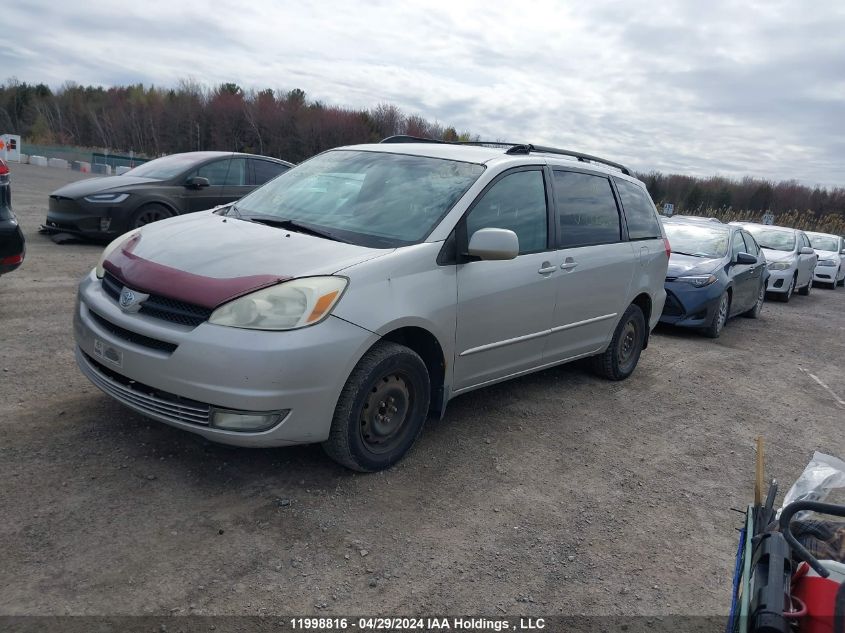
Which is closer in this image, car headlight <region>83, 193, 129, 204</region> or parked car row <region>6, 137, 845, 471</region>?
parked car row <region>6, 137, 845, 471</region>

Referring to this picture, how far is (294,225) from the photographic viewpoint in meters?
4.20

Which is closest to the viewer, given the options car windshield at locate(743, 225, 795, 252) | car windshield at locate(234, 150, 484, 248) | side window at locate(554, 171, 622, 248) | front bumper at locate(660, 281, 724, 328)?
car windshield at locate(234, 150, 484, 248)

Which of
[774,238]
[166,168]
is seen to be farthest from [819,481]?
[774,238]

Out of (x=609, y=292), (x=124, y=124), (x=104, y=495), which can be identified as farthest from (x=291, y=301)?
(x=124, y=124)

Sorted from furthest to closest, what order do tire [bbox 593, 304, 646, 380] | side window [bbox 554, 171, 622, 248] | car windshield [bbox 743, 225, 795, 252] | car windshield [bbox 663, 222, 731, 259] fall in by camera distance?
1. car windshield [bbox 743, 225, 795, 252]
2. car windshield [bbox 663, 222, 731, 259]
3. tire [bbox 593, 304, 646, 380]
4. side window [bbox 554, 171, 622, 248]

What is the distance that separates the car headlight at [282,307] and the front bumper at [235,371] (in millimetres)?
43

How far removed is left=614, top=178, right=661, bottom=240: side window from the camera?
607 cm

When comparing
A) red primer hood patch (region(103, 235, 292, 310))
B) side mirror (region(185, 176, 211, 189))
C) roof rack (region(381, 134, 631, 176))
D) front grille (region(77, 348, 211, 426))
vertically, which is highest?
roof rack (region(381, 134, 631, 176))

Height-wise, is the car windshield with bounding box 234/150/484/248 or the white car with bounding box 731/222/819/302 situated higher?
the car windshield with bounding box 234/150/484/248

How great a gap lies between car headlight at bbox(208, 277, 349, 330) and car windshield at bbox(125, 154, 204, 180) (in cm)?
742

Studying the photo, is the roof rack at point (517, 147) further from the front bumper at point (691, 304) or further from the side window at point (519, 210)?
the front bumper at point (691, 304)

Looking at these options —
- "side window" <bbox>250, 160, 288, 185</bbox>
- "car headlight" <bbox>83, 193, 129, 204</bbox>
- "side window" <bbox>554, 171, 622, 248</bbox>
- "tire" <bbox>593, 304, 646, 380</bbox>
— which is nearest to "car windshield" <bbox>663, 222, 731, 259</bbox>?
"tire" <bbox>593, 304, 646, 380</bbox>

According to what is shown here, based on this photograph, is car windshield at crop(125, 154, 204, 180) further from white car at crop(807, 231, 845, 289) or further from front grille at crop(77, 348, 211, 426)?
white car at crop(807, 231, 845, 289)

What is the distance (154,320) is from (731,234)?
9.21m
